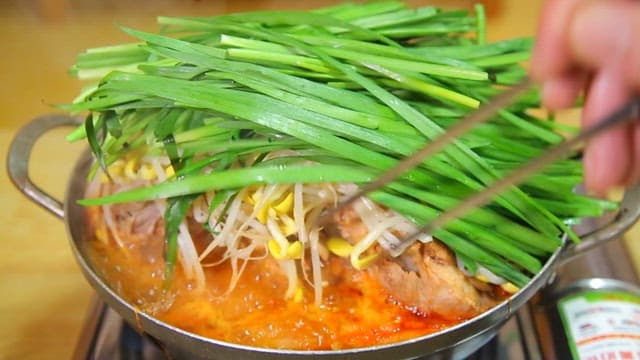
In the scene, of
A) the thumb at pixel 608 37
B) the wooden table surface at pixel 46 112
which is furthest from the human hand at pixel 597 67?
the wooden table surface at pixel 46 112

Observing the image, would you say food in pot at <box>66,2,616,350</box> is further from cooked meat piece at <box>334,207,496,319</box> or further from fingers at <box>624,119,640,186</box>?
fingers at <box>624,119,640,186</box>

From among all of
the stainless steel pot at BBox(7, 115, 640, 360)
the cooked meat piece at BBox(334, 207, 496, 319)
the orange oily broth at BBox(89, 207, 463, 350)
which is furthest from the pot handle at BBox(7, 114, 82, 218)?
the cooked meat piece at BBox(334, 207, 496, 319)

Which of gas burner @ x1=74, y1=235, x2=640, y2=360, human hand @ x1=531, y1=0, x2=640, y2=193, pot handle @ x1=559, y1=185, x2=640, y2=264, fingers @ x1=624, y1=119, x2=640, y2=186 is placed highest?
human hand @ x1=531, y1=0, x2=640, y2=193

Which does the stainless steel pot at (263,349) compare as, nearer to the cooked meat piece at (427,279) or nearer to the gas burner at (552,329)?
the cooked meat piece at (427,279)

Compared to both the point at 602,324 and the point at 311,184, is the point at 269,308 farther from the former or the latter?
the point at 602,324

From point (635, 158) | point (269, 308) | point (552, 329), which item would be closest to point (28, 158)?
point (269, 308)

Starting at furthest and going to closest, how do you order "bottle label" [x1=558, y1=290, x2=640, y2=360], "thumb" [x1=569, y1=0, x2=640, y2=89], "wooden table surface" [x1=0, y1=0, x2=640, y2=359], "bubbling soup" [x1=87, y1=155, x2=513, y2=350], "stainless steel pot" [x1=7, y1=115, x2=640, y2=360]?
"wooden table surface" [x1=0, y1=0, x2=640, y2=359] → "bottle label" [x1=558, y1=290, x2=640, y2=360] → "bubbling soup" [x1=87, y1=155, x2=513, y2=350] → "stainless steel pot" [x1=7, y1=115, x2=640, y2=360] → "thumb" [x1=569, y1=0, x2=640, y2=89]
